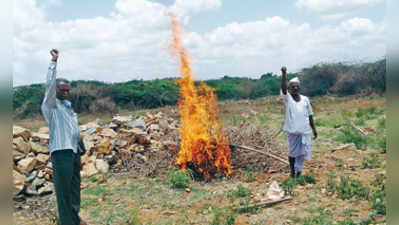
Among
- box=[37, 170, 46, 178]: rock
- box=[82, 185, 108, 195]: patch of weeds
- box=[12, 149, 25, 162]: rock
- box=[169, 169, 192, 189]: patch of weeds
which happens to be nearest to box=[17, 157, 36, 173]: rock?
box=[12, 149, 25, 162]: rock

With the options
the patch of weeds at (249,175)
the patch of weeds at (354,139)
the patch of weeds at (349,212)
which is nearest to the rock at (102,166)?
the patch of weeds at (249,175)

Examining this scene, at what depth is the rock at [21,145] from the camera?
7160mm

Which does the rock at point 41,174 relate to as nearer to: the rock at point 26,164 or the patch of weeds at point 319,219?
the rock at point 26,164

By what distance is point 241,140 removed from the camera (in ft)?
25.1

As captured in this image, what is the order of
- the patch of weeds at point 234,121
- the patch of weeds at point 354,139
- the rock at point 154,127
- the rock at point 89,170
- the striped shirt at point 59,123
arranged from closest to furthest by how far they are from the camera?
the striped shirt at point 59,123 < the rock at point 89,170 < the patch of weeds at point 354,139 < the patch of weeds at point 234,121 < the rock at point 154,127

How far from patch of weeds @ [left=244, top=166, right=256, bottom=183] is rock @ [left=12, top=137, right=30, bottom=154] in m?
5.10

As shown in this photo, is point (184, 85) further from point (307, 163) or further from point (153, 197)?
point (307, 163)

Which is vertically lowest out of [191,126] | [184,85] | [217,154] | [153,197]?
[153,197]

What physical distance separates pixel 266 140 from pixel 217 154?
61.2 inches

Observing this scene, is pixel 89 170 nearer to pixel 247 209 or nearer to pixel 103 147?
pixel 103 147

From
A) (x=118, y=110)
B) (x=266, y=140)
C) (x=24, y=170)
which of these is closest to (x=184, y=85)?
(x=266, y=140)

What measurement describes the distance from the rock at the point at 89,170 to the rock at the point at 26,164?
3.47 feet

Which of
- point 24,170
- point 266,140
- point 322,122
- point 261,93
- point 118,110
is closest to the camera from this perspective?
point 24,170

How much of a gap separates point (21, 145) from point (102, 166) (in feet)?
6.11
